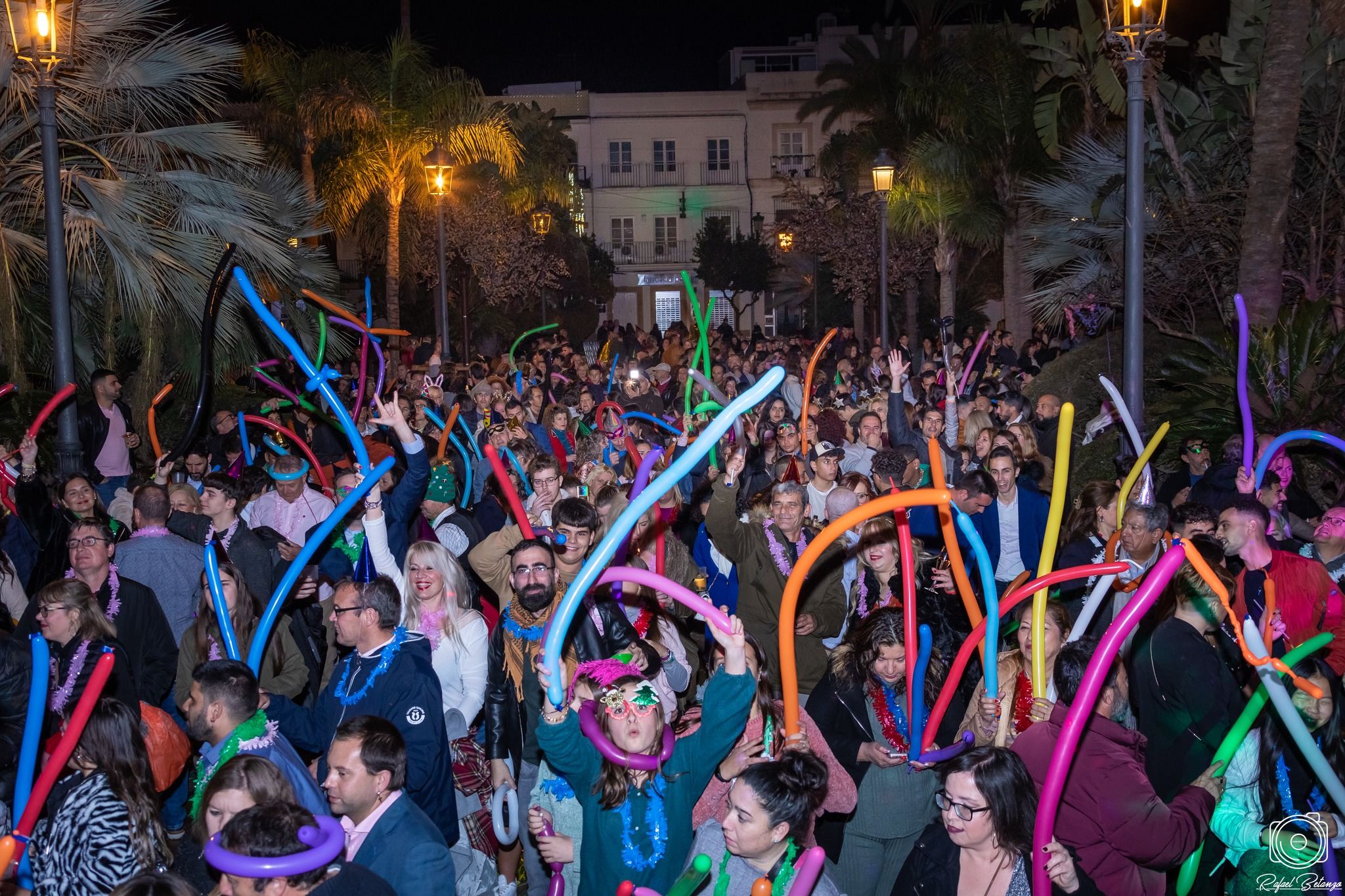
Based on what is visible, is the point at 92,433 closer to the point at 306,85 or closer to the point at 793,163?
the point at 306,85

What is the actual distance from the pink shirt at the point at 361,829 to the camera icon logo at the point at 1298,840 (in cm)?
308

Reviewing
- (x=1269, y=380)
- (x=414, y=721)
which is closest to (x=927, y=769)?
(x=414, y=721)

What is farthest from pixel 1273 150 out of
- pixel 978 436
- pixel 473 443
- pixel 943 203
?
pixel 943 203

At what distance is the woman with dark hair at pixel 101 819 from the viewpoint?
13.2 feet

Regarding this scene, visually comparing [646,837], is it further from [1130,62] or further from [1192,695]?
[1130,62]

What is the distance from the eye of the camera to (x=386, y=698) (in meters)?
5.00

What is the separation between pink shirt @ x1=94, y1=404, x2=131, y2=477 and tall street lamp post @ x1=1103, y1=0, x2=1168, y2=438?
8.83 m

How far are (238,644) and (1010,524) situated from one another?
4.79 metres

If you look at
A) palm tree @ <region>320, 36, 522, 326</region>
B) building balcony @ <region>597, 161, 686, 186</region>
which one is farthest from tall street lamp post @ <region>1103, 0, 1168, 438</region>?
building balcony @ <region>597, 161, 686, 186</region>

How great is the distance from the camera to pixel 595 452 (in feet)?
31.4

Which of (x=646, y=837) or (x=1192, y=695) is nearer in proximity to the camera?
(x=646, y=837)

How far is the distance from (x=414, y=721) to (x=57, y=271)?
22.2 feet

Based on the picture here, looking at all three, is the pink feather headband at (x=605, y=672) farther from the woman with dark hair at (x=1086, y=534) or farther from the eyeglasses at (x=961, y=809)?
the woman with dark hair at (x=1086, y=534)

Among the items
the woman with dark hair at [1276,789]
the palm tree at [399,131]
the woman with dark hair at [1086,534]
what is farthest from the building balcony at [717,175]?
the woman with dark hair at [1276,789]
